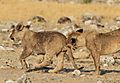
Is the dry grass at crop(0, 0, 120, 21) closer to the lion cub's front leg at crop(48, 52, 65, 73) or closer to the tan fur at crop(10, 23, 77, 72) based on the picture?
the tan fur at crop(10, 23, 77, 72)

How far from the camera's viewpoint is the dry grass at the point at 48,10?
31.1 meters

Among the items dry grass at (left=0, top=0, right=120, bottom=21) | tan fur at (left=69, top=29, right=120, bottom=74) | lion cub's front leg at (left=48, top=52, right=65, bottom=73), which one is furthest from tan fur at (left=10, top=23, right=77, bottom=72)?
dry grass at (left=0, top=0, right=120, bottom=21)

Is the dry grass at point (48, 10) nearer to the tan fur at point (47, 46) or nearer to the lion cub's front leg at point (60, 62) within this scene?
the tan fur at point (47, 46)

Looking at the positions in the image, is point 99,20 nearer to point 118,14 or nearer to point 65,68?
point 118,14

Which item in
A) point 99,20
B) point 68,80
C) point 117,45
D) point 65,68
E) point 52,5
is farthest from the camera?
point 52,5

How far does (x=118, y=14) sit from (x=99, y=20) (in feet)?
9.56

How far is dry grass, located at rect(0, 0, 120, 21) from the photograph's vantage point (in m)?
31.1

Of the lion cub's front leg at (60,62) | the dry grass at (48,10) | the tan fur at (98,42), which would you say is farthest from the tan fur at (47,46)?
the dry grass at (48,10)

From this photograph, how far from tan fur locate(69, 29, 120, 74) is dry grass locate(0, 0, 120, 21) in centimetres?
1697

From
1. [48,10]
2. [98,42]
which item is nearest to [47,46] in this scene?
[98,42]

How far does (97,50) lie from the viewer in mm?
13008

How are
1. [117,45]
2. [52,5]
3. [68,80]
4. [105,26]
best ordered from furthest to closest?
[52,5] < [105,26] < [117,45] < [68,80]

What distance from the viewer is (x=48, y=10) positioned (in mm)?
32562

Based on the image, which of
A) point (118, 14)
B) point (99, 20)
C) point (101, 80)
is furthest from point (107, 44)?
point (118, 14)
